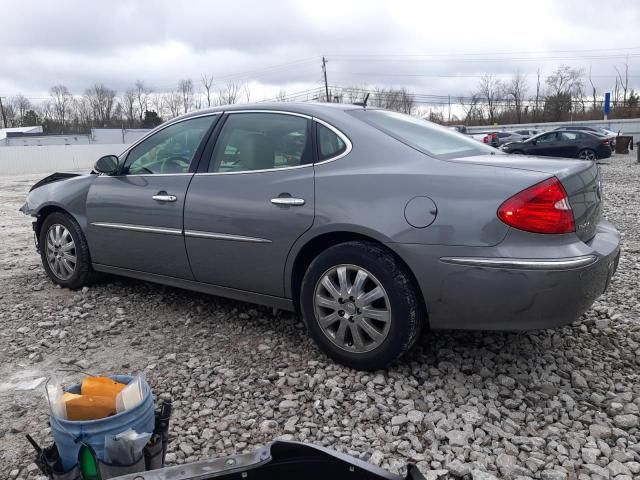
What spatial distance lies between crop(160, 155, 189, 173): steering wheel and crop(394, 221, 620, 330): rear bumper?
5.84 ft

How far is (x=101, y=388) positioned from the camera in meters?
2.04

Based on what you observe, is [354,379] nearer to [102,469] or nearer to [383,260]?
[383,260]

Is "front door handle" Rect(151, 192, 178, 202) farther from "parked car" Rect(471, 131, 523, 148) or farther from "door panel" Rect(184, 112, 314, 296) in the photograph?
"parked car" Rect(471, 131, 523, 148)

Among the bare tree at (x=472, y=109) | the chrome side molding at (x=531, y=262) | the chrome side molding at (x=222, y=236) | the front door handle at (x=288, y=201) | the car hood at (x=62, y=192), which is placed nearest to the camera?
the chrome side molding at (x=531, y=262)

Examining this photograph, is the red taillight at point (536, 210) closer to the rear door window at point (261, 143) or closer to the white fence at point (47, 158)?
the rear door window at point (261, 143)

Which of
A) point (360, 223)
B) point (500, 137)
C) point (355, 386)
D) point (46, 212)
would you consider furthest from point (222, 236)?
point (500, 137)

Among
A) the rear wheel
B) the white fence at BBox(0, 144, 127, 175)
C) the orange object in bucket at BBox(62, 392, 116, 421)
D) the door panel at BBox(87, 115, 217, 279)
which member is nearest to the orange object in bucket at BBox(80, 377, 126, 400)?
the orange object in bucket at BBox(62, 392, 116, 421)

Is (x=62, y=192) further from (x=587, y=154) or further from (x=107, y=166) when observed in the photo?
(x=587, y=154)

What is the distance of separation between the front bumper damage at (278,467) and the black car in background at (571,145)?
21695 millimetres

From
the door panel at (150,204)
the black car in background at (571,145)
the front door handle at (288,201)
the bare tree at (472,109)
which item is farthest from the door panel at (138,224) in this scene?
the bare tree at (472,109)

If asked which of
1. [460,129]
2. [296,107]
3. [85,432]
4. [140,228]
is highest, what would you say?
[460,129]

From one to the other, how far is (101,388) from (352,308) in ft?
4.63

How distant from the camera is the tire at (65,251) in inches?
182

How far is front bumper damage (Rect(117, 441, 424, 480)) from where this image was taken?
61.1 inches
